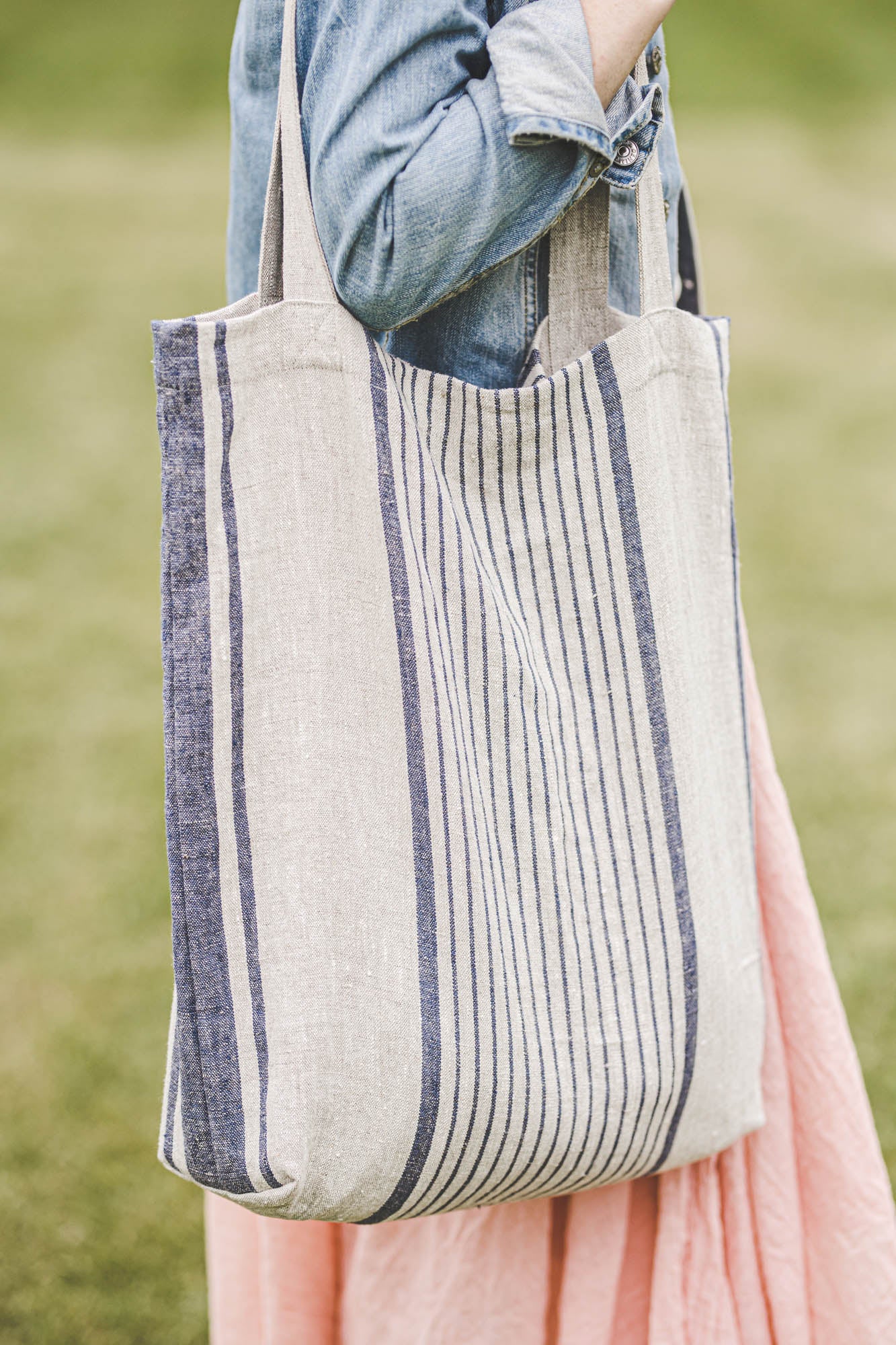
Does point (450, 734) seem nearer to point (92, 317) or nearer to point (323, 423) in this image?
point (323, 423)

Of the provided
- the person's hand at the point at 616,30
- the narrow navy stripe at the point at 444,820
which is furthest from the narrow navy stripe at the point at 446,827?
the person's hand at the point at 616,30

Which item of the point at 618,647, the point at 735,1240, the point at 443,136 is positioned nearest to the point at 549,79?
the point at 443,136

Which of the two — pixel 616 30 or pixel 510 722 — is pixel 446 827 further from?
A: pixel 616 30

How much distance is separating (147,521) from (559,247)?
10.0ft

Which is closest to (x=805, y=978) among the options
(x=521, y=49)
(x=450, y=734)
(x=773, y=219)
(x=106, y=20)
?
(x=450, y=734)

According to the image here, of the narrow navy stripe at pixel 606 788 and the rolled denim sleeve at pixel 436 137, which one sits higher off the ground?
the rolled denim sleeve at pixel 436 137

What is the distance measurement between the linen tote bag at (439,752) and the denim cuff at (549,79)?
0.09m

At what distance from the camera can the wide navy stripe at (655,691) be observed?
738 millimetres

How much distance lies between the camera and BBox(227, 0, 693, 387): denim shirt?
0.63 m

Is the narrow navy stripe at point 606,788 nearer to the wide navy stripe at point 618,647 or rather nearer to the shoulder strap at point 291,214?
the wide navy stripe at point 618,647

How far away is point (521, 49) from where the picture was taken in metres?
0.65

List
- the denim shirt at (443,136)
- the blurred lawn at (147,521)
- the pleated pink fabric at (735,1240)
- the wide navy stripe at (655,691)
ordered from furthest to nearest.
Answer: the blurred lawn at (147,521)
the pleated pink fabric at (735,1240)
the wide navy stripe at (655,691)
the denim shirt at (443,136)

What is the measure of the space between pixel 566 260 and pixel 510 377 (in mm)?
82

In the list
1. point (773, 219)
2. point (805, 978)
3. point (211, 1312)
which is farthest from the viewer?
point (773, 219)
